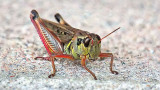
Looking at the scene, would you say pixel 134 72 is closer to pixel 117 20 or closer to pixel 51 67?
pixel 51 67

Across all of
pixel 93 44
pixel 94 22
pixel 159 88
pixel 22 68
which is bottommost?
pixel 159 88

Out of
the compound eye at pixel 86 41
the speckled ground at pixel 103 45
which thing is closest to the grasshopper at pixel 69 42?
the compound eye at pixel 86 41

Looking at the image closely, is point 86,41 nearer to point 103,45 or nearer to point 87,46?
point 87,46

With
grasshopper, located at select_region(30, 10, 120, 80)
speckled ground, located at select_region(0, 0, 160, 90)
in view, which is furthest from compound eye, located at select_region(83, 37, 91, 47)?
speckled ground, located at select_region(0, 0, 160, 90)

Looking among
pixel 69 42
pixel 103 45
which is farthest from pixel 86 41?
pixel 103 45

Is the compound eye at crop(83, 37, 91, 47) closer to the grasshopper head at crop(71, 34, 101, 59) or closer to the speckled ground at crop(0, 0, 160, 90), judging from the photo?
the grasshopper head at crop(71, 34, 101, 59)

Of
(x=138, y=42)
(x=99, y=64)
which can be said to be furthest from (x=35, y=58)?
(x=138, y=42)
